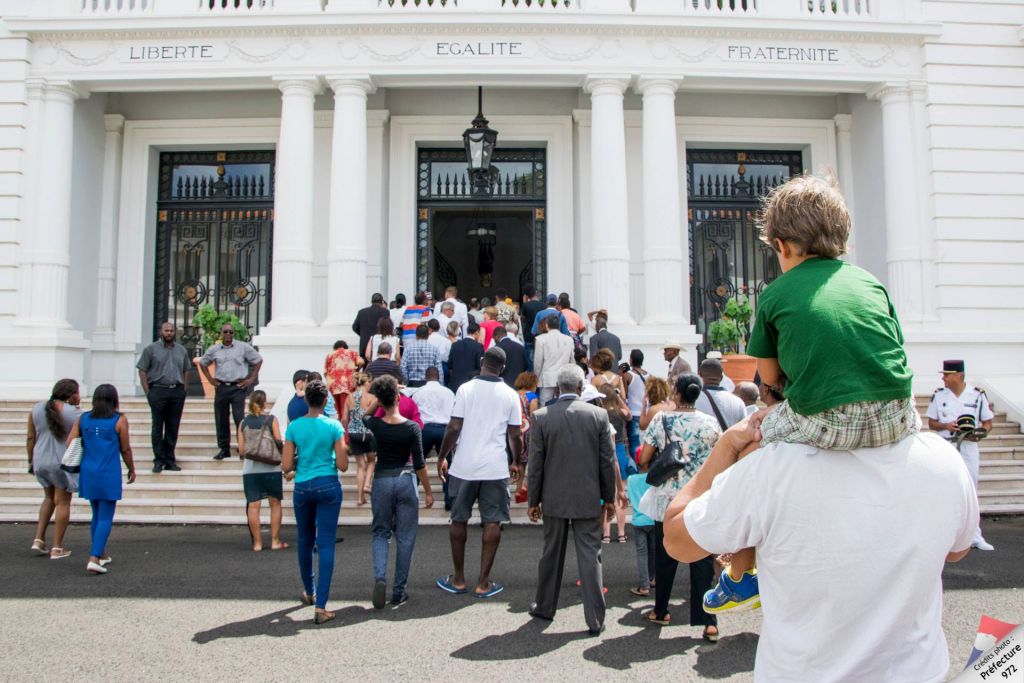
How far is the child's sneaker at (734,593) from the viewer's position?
2.04 metres

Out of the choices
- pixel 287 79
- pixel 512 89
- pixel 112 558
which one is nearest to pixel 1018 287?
pixel 512 89

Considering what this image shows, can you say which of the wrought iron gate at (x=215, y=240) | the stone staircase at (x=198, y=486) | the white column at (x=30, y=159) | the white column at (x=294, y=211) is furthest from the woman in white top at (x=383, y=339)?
the white column at (x=30, y=159)

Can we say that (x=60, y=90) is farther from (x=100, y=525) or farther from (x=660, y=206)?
(x=660, y=206)


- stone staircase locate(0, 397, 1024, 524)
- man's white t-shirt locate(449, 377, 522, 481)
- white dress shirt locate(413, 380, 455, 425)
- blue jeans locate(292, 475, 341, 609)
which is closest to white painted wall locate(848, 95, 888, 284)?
stone staircase locate(0, 397, 1024, 524)

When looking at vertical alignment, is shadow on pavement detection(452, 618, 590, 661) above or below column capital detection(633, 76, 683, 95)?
below

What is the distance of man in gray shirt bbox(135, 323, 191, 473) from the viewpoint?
415 inches

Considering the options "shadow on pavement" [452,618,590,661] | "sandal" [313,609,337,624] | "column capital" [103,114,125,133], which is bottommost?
"shadow on pavement" [452,618,590,661]

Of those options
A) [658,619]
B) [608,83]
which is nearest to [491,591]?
[658,619]

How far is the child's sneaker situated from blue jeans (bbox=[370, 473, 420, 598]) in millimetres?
4522

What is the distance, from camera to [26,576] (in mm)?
7207

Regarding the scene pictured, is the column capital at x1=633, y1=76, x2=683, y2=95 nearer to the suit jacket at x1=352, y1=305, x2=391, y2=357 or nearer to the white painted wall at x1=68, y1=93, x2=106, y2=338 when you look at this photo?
the suit jacket at x1=352, y1=305, x2=391, y2=357

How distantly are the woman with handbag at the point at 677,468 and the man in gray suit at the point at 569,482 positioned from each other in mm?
362

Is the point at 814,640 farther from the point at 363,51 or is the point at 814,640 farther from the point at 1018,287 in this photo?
the point at 1018,287

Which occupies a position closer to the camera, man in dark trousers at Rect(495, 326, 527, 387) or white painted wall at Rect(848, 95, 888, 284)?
man in dark trousers at Rect(495, 326, 527, 387)
